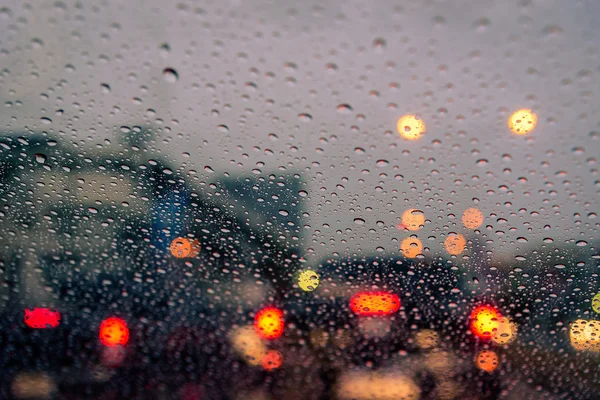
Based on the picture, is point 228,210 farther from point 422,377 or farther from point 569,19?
point 569,19

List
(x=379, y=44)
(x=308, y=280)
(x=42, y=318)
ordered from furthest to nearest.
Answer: (x=308, y=280)
(x=42, y=318)
(x=379, y=44)

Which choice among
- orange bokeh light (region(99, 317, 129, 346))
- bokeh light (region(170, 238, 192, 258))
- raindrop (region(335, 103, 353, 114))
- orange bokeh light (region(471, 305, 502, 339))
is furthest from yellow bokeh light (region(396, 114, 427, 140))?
orange bokeh light (region(99, 317, 129, 346))

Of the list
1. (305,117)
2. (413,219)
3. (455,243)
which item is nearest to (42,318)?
(305,117)

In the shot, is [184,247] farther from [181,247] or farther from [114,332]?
[114,332]

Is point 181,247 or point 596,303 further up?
point 596,303

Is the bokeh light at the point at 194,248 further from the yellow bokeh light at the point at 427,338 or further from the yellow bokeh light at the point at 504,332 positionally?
the yellow bokeh light at the point at 504,332

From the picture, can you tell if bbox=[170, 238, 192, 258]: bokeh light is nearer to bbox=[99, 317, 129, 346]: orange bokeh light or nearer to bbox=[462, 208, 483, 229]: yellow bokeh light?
bbox=[99, 317, 129, 346]: orange bokeh light
